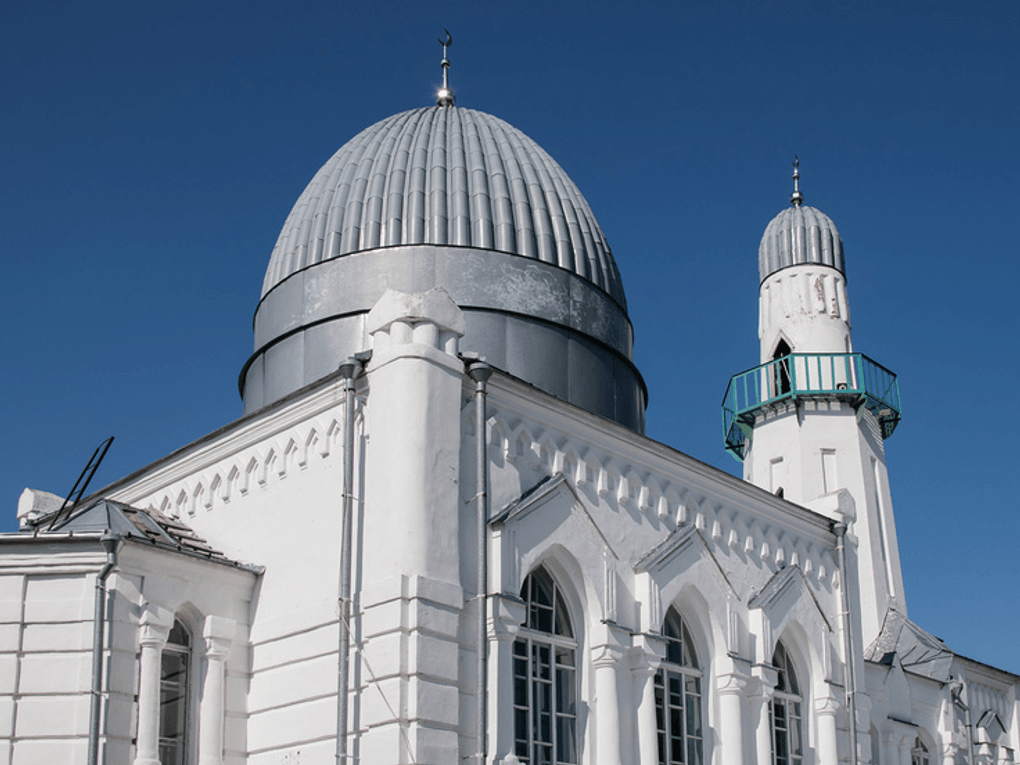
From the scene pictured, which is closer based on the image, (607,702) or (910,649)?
(607,702)

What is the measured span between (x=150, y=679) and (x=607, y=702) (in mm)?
5781

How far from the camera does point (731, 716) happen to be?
19.1 meters

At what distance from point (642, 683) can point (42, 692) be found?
25.0 ft

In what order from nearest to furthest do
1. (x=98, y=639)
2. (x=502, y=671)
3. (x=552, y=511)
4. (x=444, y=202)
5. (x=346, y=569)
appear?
(x=98, y=639)
(x=346, y=569)
(x=502, y=671)
(x=552, y=511)
(x=444, y=202)

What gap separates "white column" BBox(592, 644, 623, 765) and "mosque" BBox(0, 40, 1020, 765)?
5cm

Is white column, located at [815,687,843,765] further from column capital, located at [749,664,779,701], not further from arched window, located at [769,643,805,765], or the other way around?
column capital, located at [749,664,779,701]

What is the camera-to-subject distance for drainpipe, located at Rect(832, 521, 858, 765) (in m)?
21.4

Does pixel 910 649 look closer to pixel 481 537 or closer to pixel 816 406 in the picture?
pixel 816 406

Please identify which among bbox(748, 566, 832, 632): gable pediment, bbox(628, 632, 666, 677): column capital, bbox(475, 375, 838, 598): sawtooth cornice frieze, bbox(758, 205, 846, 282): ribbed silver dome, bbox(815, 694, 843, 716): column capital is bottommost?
bbox(815, 694, 843, 716): column capital

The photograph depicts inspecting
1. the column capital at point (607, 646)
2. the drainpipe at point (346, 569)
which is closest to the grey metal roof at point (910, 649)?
the column capital at point (607, 646)

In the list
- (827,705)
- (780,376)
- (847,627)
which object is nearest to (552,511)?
(827,705)

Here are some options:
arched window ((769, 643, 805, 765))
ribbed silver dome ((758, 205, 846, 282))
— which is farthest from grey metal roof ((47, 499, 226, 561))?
ribbed silver dome ((758, 205, 846, 282))

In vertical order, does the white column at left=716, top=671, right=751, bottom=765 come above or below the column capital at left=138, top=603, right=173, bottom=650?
below

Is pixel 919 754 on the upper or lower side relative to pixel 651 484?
lower
